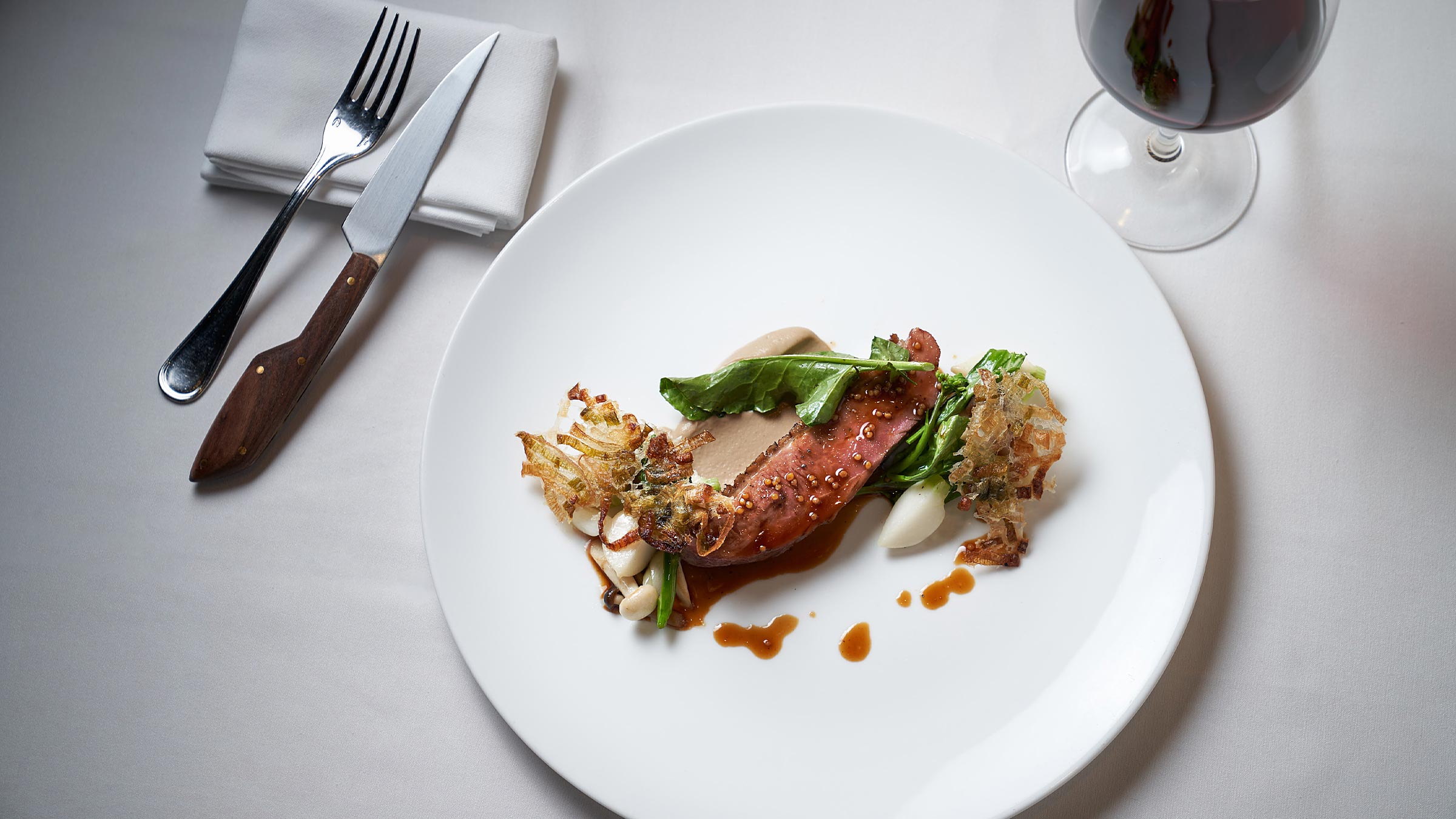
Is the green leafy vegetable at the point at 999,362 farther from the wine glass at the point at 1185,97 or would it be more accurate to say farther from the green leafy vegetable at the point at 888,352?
the wine glass at the point at 1185,97

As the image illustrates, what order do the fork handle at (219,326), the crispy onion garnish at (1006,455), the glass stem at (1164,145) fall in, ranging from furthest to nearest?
1. the fork handle at (219,326)
2. the glass stem at (1164,145)
3. the crispy onion garnish at (1006,455)

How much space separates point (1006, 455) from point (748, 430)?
66 cm

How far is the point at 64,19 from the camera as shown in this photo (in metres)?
2.78

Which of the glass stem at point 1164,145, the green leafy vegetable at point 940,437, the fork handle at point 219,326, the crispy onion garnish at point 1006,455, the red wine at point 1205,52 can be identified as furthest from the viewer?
the fork handle at point 219,326

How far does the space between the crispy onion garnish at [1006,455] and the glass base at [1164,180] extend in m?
0.65

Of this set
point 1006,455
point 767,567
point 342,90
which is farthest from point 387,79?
point 1006,455

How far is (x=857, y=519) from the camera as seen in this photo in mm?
2279

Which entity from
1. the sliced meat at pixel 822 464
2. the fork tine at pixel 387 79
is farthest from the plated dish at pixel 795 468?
the fork tine at pixel 387 79

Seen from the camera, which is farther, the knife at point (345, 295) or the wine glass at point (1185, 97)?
the knife at point (345, 295)

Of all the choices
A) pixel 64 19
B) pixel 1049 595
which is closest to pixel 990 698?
pixel 1049 595

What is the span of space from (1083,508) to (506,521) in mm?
1492

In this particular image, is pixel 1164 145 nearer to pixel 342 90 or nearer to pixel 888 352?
pixel 888 352

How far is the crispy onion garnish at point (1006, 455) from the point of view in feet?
6.63

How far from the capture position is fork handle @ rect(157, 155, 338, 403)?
2.49 m
